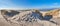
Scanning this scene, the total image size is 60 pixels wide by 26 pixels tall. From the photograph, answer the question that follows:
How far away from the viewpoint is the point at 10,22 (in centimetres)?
80

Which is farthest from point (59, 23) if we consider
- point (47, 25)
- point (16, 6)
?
point (16, 6)

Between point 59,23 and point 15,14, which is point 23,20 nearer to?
point 15,14

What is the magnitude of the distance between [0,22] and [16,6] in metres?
0.22

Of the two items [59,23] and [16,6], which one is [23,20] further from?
[59,23]

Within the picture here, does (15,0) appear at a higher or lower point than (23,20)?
higher

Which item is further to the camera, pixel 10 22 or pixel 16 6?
pixel 16 6

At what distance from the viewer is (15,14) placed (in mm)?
867

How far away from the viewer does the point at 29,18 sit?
825 millimetres

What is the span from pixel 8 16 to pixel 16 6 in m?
0.12

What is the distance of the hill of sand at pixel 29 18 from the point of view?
802 millimetres

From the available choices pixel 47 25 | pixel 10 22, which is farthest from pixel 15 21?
pixel 47 25

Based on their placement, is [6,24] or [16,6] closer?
[6,24]

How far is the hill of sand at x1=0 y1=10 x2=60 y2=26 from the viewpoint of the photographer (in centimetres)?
80

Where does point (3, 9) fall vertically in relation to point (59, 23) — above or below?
above
